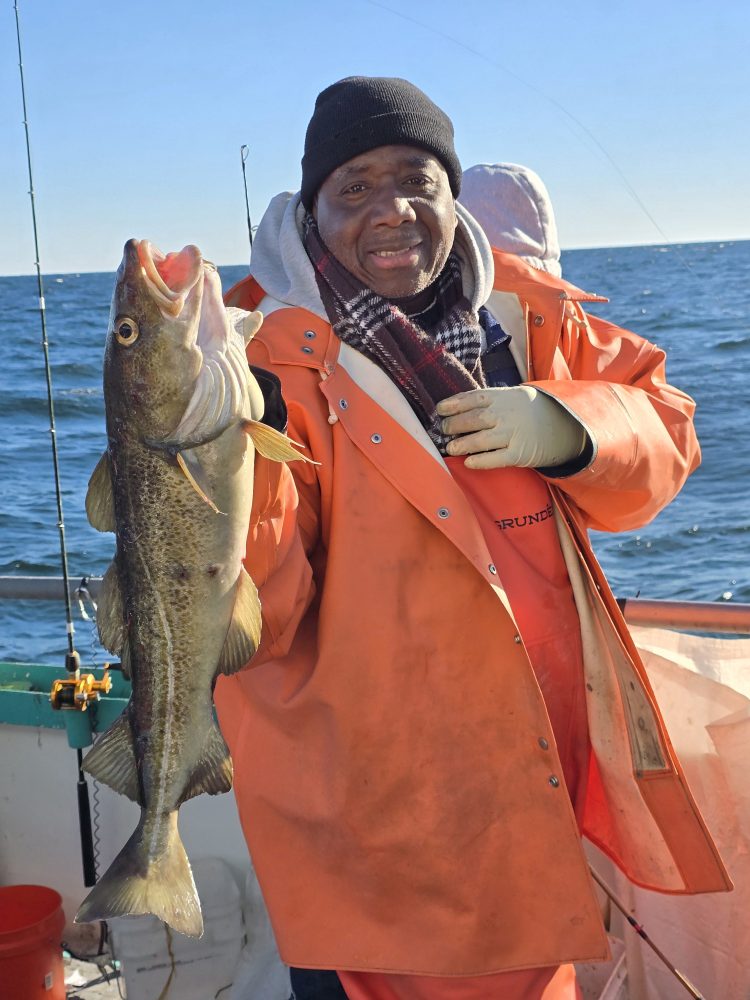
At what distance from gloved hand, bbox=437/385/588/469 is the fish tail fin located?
113cm

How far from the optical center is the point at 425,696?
2768 millimetres

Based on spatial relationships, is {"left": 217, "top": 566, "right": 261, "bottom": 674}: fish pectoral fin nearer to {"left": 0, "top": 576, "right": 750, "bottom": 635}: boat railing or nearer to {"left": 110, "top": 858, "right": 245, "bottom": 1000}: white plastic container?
{"left": 0, "top": 576, "right": 750, "bottom": 635}: boat railing

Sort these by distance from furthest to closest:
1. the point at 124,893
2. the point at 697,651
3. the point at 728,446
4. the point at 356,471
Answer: the point at 728,446
the point at 697,651
the point at 356,471
the point at 124,893

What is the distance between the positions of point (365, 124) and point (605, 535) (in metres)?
12.5

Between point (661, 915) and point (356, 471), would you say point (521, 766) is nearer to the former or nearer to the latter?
point (356, 471)

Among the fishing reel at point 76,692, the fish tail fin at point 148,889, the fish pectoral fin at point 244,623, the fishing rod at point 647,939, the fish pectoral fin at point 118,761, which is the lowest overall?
the fishing rod at point 647,939

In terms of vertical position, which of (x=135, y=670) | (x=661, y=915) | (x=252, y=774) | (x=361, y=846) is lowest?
(x=661, y=915)

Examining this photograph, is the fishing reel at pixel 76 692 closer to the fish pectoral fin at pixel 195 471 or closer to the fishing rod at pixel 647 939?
the fishing rod at pixel 647 939

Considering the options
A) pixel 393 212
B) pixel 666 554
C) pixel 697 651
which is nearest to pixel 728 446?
pixel 666 554

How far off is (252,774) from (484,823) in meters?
0.58

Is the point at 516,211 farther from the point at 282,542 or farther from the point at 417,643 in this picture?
the point at 282,542

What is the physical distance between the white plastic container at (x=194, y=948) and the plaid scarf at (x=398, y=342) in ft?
7.74

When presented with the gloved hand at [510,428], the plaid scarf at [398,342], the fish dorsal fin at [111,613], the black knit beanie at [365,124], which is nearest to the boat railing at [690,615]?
the gloved hand at [510,428]

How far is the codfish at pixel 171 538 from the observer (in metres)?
2.25
